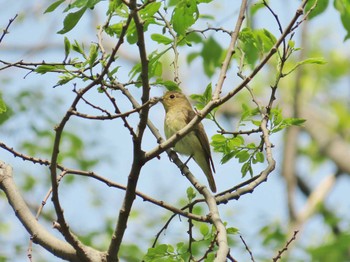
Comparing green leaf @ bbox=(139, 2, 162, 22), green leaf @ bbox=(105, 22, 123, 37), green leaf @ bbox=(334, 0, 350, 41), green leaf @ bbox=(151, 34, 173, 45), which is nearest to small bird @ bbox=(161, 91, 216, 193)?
green leaf @ bbox=(334, 0, 350, 41)

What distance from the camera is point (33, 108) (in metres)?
9.87

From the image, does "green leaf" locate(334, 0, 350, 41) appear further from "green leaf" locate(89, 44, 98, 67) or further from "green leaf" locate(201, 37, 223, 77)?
"green leaf" locate(89, 44, 98, 67)

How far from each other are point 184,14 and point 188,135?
258cm

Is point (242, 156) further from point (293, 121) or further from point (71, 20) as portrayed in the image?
point (71, 20)

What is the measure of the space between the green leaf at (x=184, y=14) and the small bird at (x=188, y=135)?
234 centimetres

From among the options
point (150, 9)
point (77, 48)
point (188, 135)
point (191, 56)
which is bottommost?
point (77, 48)

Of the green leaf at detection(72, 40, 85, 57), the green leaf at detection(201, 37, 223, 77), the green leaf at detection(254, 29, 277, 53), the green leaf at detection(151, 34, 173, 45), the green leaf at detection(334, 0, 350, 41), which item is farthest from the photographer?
the green leaf at detection(201, 37, 223, 77)

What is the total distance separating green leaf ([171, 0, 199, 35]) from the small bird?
2.34m

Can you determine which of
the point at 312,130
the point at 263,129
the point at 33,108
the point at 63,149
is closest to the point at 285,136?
the point at 312,130

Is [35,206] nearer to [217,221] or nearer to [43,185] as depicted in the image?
[43,185]

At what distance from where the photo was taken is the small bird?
608cm

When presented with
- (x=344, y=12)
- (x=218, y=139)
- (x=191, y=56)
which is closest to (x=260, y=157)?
(x=218, y=139)

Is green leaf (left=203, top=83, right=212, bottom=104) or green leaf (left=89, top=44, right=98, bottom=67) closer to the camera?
green leaf (left=89, top=44, right=98, bottom=67)

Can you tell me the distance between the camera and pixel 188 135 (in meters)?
6.04
